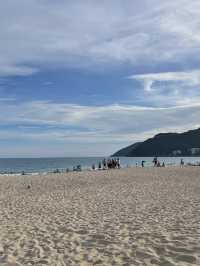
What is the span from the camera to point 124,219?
1102 centimetres

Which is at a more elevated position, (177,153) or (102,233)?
(177,153)

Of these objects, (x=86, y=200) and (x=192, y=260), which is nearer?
(x=192, y=260)

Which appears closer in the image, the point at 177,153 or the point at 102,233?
the point at 102,233

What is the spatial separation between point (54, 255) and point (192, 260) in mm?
2337

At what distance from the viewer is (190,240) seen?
811 centimetres

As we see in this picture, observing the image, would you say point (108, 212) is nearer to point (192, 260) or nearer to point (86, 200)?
point (86, 200)

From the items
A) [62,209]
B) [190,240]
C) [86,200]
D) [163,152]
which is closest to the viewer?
[190,240]

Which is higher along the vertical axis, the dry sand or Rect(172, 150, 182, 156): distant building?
Rect(172, 150, 182, 156): distant building

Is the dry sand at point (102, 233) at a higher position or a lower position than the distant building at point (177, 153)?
lower

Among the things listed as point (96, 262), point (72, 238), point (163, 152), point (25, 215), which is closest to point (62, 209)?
point (25, 215)

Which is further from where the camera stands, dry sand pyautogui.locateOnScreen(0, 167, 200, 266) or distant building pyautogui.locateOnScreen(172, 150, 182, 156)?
distant building pyautogui.locateOnScreen(172, 150, 182, 156)

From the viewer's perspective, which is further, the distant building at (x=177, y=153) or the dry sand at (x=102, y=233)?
the distant building at (x=177, y=153)

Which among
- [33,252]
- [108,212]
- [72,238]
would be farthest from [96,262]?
[108,212]

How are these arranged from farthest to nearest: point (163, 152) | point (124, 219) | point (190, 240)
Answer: point (163, 152) < point (124, 219) < point (190, 240)
